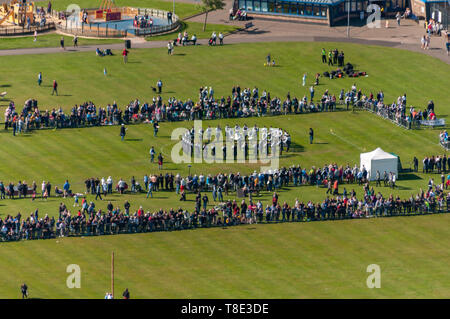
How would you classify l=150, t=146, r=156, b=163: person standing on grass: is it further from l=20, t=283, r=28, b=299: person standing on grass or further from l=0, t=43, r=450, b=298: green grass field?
l=20, t=283, r=28, b=299: person standing on grass

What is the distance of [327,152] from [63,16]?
5593cm

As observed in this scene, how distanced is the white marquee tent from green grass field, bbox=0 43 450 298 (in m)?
2.11

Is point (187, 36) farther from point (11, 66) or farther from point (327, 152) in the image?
point (327, 152)

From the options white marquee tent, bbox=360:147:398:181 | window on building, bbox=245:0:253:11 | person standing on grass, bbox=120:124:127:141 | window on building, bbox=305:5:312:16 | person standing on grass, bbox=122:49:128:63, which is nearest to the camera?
white marquee tent, bbox=360:147:398:181

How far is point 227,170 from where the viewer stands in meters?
92.5

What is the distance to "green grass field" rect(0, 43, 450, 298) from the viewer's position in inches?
2677

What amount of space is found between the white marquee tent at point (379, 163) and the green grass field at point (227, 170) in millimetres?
2111

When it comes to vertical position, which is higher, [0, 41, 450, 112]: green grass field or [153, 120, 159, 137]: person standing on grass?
[0, 41, 450, 112]: green grass field

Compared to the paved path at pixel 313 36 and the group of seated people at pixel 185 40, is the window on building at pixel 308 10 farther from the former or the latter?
the group of seated people at pixel 185 40

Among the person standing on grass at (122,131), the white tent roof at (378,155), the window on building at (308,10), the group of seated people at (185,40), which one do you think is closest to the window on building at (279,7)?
the window on building at (308,10)

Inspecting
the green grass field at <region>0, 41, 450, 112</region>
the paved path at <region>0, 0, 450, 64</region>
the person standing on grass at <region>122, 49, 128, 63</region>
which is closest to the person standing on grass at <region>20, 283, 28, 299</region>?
the green grass field at <region>0, 41, 450, 112</region>

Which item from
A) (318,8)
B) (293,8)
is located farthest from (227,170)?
(293,8)

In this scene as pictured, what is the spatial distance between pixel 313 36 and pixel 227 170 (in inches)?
1666

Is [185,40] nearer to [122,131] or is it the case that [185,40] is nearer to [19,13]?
[19,13]
